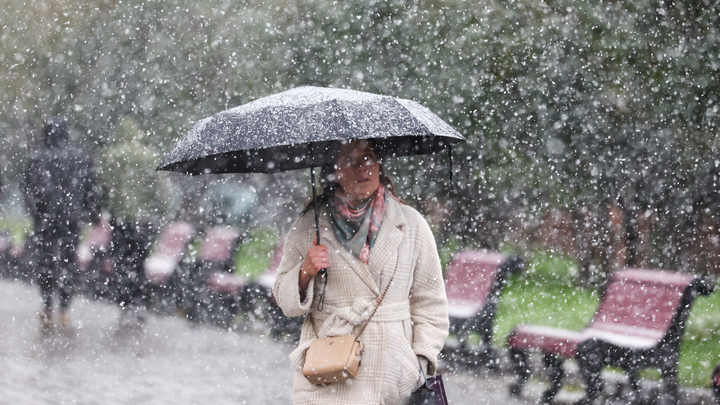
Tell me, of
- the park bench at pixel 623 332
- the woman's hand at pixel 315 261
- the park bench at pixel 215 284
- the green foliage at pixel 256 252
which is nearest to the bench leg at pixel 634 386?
the park bench at pixel 623 332

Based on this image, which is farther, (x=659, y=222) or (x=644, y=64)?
(x=659, y=222)

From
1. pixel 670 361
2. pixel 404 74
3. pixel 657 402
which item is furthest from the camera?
pixel 404 74

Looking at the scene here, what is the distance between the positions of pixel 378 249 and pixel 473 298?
3049 mm

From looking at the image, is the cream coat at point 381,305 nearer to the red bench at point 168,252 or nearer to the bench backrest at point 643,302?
the bench backrest at point 643,302

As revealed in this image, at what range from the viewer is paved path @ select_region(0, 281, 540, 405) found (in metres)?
5.42

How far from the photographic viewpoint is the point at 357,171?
2.83 metres

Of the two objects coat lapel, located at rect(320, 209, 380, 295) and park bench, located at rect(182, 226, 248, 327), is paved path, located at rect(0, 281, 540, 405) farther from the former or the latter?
coat lapel, located at rect(320, 209, 380, 295)

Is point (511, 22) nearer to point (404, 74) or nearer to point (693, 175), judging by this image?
point (404, 74)

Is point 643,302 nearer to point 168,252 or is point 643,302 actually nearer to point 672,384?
point 672,384

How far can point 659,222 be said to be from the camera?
7.64m

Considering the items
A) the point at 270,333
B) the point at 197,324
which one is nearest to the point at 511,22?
the point at 270,333

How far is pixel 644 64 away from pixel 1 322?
6.75m

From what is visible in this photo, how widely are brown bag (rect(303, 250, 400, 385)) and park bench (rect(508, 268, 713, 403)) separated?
2.62m

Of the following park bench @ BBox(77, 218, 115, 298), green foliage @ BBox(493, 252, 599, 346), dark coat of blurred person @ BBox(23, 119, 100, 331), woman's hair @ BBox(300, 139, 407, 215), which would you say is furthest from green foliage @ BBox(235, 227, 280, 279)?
woman's hair @ BBox(300, 139, 407, 215)
